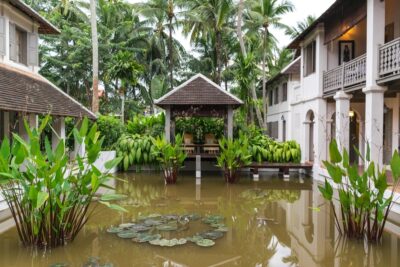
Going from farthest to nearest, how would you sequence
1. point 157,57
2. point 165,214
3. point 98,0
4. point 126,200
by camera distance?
point 157,57 → point 98,0 → point 126,200 → point 165,214

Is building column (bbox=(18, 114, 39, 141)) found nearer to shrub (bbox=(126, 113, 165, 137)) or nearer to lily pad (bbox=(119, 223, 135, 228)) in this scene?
shrub (bbox=(126, 113, 165, 137))

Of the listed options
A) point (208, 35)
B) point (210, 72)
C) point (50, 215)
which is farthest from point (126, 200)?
point (210, 72)

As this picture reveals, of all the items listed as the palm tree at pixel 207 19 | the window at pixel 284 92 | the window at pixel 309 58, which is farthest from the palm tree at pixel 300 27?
the window at pixel 309 58

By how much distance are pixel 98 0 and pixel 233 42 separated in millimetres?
10712

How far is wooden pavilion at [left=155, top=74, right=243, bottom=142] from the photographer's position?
14867 mm

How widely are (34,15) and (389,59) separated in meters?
11.2

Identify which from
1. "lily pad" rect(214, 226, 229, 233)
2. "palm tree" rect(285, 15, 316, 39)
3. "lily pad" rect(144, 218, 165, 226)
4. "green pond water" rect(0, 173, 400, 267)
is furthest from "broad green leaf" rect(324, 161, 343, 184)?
"palm tree" rect(285, 15, 316, 39)

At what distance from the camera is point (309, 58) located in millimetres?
16484

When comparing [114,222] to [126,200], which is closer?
[114,222]

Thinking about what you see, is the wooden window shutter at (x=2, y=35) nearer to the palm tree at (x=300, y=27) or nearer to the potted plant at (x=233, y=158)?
the potted plant at (x=233, y=158)

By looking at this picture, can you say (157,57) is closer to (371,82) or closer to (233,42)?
(233,42)

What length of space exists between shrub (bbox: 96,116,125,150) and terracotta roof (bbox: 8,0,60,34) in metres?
4.37

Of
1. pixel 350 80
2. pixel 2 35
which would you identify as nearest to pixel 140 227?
pixel 2 35

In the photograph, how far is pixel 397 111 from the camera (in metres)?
13.8
